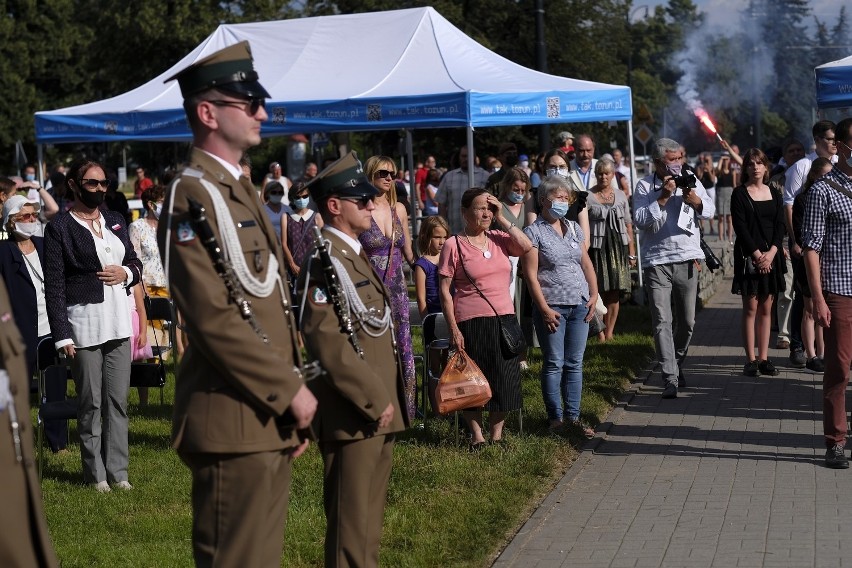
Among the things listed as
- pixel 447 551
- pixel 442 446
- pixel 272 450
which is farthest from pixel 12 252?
pixel 272 450

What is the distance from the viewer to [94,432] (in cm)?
809

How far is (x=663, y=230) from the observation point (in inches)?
414

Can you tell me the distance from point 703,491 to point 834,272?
5.18 ft

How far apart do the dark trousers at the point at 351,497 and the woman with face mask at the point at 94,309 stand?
329 centimetres

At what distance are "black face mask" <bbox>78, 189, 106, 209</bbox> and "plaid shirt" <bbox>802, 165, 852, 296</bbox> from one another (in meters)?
4.23

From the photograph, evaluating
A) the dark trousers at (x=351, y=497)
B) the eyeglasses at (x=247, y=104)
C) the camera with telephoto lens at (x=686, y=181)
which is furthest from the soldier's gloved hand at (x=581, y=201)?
the eyeglasses at (x=247, y=104)

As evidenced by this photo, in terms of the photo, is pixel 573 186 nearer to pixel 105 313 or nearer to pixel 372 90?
pixel 372 90

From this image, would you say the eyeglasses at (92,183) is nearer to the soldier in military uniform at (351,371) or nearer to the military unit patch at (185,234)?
the soldier in military uniform at (351,371)

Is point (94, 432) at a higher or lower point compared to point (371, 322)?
lower

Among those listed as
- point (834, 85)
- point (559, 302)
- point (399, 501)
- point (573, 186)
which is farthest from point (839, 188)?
point (573, 186)

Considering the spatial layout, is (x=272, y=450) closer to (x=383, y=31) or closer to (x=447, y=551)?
(x=447, y=551)

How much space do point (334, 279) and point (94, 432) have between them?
3.93m

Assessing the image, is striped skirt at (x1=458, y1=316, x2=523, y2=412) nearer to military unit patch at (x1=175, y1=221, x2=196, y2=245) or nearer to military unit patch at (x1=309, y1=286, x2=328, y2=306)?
military unit patch at (x1=309, y1=286, x2=328, y2=306)

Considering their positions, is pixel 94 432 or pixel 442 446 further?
pixel 442 446
